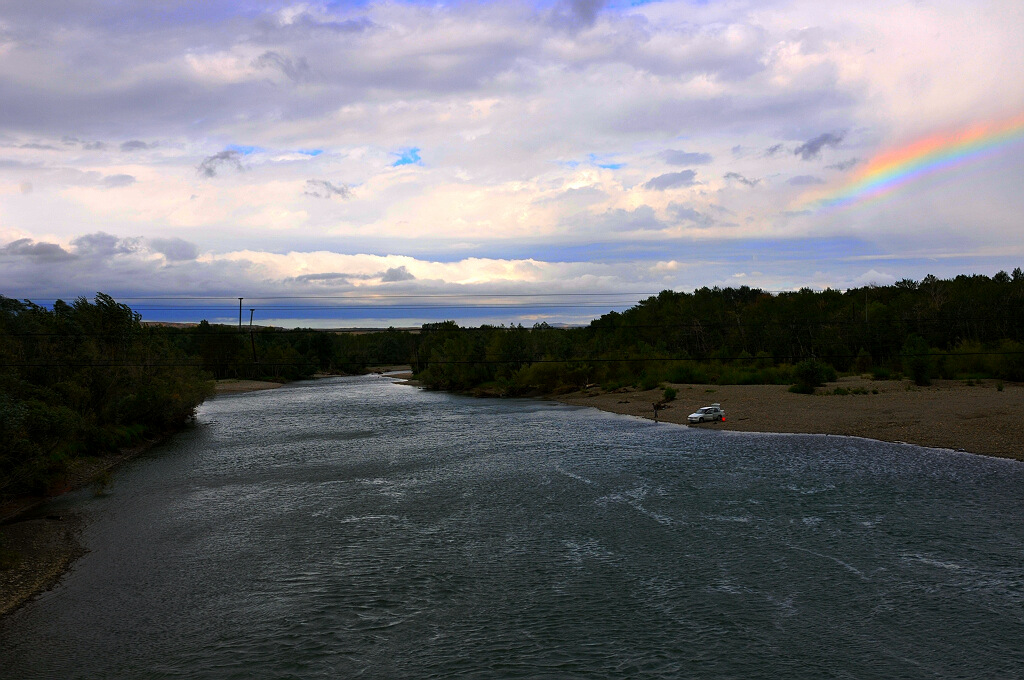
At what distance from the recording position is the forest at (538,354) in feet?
138

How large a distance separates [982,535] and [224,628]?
2696 cm

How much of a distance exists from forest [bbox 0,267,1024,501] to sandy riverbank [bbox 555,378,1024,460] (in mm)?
4376

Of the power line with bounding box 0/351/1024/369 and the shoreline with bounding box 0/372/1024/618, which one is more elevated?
the power line with bounding box 0/351/1024/369

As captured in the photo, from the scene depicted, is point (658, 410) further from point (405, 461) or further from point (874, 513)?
point (874, 513)

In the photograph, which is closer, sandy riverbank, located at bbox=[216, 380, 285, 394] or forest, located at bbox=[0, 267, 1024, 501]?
forest, located at bbox=[0, 267, 1024, 501]

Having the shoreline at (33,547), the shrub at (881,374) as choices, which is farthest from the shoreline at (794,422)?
the shrub at (881,374)

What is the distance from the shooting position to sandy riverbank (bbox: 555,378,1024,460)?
44.2 meters

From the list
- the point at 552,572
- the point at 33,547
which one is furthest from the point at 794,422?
the point at 33,547

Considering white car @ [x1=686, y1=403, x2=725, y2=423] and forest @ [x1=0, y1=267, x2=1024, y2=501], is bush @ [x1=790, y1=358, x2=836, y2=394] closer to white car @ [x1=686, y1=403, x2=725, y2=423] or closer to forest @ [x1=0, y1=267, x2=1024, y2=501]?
forest @ [x1=0, y1=267, x2=1024, y2=501]

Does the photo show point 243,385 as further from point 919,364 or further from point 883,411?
point 883,411

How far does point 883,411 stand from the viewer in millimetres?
54469

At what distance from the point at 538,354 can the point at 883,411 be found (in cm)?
6040

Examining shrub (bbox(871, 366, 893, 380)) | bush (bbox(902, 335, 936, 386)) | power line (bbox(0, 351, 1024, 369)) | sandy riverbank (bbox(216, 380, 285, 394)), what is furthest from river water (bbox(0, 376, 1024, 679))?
sandy riverbank (bbox(216, 380, 285, 394))

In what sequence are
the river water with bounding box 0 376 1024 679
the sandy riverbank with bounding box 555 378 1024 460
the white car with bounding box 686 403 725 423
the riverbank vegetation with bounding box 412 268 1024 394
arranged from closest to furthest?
the river water with bounding box 0 376 1024 679 → the sandy riverbank with bounding box 555 378 1024 460 → the white car with bounding box 686 403 725 423 → the riverbank vegetation with bounding box 412 268 1024 394
